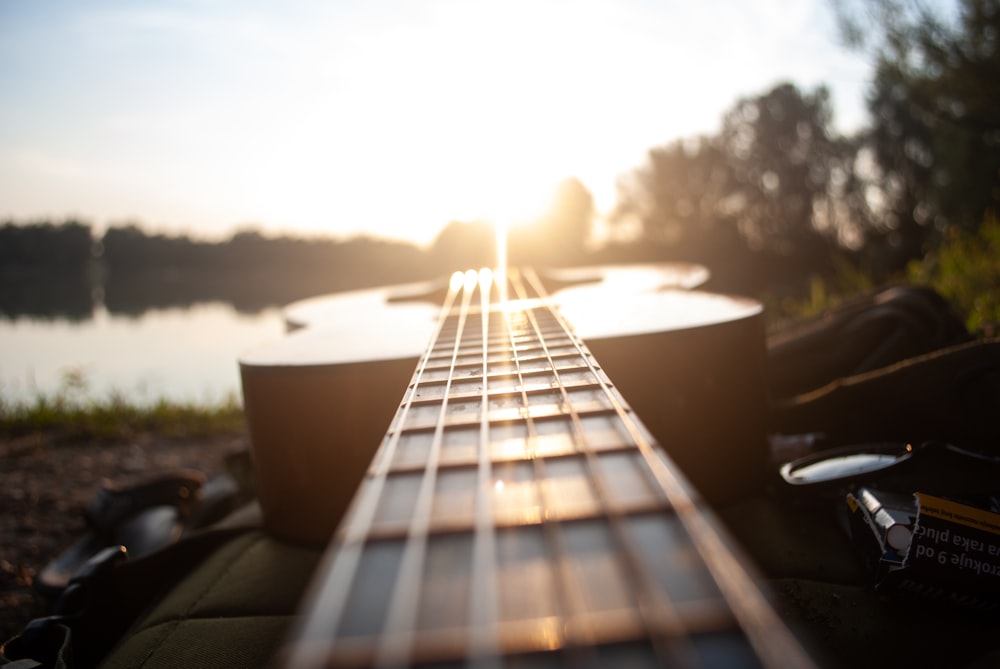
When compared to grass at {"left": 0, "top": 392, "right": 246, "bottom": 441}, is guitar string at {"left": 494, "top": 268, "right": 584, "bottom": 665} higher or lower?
higher

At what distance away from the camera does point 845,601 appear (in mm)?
1310

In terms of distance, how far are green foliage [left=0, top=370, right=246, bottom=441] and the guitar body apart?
314cm

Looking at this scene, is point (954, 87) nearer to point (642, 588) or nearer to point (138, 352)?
point (642, 588)

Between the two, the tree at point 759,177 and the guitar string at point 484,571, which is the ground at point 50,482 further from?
the tree at point 759,177

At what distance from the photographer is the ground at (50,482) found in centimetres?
233

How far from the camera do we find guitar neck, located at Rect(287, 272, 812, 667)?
453mm

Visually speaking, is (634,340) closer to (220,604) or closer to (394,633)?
(220,604)

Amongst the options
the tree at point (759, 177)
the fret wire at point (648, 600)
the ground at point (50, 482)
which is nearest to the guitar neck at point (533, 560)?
the fret wire at point (648, 600)

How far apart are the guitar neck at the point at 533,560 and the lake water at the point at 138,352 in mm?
5228

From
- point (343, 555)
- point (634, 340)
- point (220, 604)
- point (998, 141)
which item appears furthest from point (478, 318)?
point (998, 141)

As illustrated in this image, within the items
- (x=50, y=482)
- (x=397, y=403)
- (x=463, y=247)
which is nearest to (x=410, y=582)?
(x=397, y=403)

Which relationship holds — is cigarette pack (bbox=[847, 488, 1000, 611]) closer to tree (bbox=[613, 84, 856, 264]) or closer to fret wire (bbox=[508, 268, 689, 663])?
fret wire (bbox=[508, 268, 689, 663])

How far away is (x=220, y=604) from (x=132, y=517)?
1135 millimetres

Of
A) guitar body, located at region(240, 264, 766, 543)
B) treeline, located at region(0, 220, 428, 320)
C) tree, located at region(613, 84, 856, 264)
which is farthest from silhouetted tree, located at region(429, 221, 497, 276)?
tree, located at region(613, 84, 856, 264)
